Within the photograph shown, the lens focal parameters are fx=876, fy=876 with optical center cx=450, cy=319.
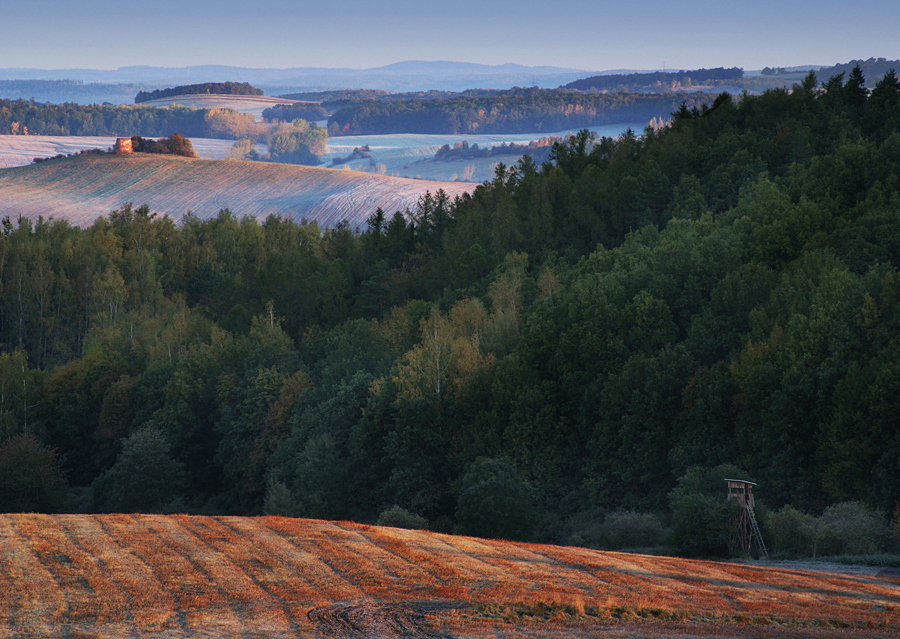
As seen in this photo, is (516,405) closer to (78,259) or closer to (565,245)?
(565,245)

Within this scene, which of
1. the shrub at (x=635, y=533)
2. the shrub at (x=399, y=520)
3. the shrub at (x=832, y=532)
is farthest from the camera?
the shrub at (x=399, y=520)

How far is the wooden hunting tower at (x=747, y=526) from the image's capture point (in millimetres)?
36344

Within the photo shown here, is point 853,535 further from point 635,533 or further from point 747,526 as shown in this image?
point 635,533

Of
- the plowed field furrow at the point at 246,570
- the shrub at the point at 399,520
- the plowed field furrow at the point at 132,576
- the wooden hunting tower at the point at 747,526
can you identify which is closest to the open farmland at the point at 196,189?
the shrub at the point at 399,520

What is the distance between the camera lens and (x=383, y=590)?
26.5 metres

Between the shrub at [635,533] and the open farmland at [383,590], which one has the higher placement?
the open farmland at [383,590]

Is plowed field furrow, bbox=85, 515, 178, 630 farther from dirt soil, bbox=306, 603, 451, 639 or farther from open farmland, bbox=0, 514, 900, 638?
dirt soil, bbox=306, 603, 451, 639

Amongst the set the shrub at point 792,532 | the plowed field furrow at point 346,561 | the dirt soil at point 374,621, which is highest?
the dirt soil at point 374,621

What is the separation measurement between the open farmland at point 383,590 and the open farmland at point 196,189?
138m

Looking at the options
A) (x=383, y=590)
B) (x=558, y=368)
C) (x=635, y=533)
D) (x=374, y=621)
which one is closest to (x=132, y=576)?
(x=383, y=590)

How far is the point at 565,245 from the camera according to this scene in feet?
310

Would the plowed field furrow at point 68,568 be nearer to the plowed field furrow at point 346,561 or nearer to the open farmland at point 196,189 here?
the plowed field furrow at point 346,561

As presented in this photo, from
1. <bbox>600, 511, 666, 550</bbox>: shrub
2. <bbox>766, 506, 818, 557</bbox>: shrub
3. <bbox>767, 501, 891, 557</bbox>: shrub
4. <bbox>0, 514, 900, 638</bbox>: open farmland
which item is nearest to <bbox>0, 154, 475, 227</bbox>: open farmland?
<bbox>600, 511, 666, 550</bbox>: shrub

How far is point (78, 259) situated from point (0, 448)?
59.8m
